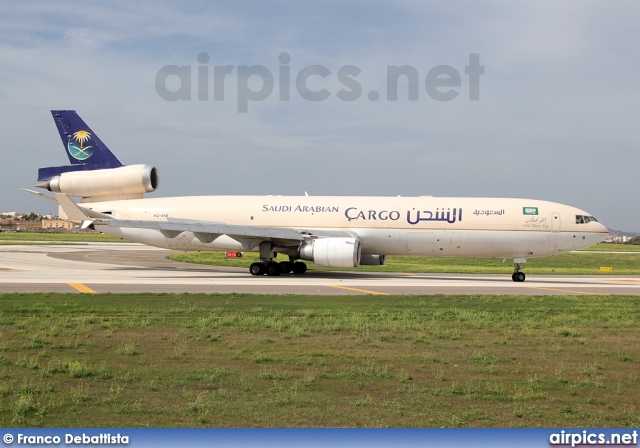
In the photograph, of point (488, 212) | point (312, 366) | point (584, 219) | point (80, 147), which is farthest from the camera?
point (80, 147)

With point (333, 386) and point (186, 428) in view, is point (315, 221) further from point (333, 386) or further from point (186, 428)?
point (186, 428)

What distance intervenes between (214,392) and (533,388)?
4493 mm

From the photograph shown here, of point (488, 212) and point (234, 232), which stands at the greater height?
point (488, 212)

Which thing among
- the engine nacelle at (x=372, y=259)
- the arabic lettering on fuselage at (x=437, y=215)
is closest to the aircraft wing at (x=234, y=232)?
the engine nacelle at (x=372, y=259)

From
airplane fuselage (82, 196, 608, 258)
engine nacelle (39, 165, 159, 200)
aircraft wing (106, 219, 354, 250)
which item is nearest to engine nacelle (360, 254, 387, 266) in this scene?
airplane fuselage (82, 196, 608, 258)

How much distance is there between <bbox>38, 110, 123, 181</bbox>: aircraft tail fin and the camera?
36.6m

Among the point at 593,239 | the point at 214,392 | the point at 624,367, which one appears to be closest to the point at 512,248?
the point at 593,239

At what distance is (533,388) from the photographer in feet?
29.8

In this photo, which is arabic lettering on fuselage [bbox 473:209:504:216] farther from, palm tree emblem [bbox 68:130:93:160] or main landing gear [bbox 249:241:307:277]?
palm tree emblem [bbox 68:130:93:160]

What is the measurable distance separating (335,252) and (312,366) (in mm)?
20212

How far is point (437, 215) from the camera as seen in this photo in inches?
1283

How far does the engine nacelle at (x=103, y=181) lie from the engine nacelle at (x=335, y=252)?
Result: 456 inches

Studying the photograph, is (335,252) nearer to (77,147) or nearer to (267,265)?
(267,265)

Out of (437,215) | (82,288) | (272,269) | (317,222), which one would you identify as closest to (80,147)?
(272,269)
